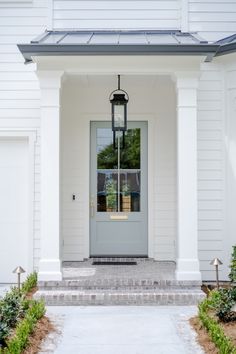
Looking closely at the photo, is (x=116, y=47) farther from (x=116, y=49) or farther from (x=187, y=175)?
(x=187, y=175)

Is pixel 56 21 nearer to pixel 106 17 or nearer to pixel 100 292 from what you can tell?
pixel 106 17

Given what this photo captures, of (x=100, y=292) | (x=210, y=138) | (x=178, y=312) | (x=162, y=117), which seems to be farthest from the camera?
(x=162, y=117)

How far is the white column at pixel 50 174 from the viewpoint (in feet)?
20.1

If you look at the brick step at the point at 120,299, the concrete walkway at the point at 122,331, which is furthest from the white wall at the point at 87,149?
the concrete walkway at the point at 122,331

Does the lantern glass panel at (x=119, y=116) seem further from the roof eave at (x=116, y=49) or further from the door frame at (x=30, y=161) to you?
the door frame at (x=30, y=161)

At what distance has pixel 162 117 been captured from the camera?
7680 mm

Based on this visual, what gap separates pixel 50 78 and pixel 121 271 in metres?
2.86

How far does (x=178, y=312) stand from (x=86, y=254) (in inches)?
93.2

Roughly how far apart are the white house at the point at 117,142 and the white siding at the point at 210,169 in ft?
0.05

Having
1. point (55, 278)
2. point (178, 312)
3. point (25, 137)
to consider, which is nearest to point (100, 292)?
point (55, 278)

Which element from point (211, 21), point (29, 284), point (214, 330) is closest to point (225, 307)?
point (214, 330)

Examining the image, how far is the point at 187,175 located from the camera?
6250mm

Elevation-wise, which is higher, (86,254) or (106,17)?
(106,17)

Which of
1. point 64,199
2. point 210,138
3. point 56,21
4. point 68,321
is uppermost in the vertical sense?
point 56,21
